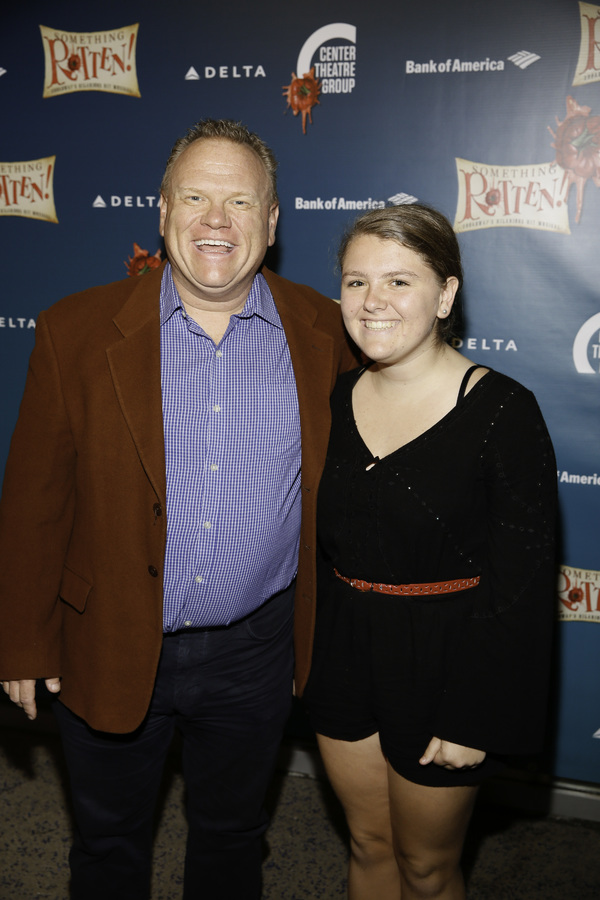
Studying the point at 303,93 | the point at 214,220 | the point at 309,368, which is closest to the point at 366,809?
the point at 309,368

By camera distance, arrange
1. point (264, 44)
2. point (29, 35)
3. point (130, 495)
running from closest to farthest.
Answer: point (130, 495) → point (264, 44) → point (29, 35)

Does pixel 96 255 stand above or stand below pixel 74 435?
above

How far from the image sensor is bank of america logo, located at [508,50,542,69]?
212cm

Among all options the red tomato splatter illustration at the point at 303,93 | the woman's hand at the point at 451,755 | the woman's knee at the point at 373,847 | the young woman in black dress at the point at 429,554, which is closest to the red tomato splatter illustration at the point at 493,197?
the red tomato splatter illustration at the point at 303,93

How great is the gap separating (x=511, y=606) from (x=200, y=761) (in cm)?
91

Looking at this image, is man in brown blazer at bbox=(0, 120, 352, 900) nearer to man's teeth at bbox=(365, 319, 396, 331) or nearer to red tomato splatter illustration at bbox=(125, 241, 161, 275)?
man's teeth at bbox=(365, 319, 396, 331)

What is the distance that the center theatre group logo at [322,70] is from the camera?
7.34 feet

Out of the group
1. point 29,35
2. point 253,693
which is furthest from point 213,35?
point 253,693

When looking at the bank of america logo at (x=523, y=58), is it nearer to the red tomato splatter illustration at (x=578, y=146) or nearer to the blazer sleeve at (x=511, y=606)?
the red tomato splatter illustration at (x=578, y=146)

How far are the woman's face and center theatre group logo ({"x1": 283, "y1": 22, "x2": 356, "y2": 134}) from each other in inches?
35.4

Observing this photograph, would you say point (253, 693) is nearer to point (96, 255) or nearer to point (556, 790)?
point (556, 790)

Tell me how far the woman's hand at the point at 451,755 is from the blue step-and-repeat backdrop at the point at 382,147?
1006 mm

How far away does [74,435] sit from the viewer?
1.61 meters

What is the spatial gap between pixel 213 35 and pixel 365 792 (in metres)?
2.16
